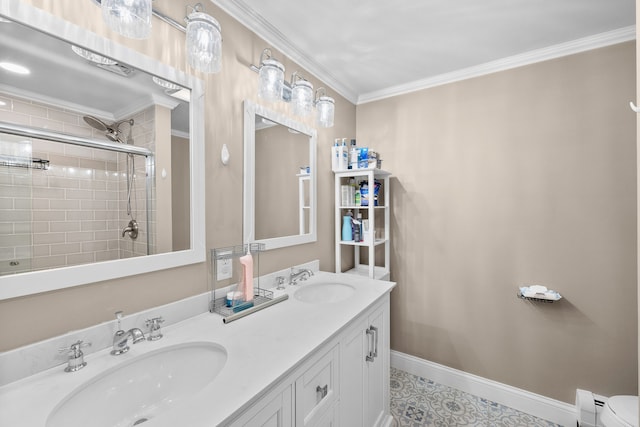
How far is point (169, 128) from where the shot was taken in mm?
1127

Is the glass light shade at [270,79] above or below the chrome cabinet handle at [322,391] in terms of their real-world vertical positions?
above

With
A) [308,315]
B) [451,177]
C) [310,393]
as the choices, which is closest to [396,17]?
[451,177]

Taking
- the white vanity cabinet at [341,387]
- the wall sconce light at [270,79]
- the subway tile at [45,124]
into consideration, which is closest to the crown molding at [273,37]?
the wall sconce light at [270,79]

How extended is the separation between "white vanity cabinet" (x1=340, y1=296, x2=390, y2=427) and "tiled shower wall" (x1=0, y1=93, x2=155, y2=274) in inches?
37.9

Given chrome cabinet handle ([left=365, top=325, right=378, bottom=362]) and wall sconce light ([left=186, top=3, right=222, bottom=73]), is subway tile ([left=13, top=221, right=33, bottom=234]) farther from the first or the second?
chrome cabinet handle ([left=365, top=325, right=378, bottom=362])

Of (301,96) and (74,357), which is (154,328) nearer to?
(74,357)

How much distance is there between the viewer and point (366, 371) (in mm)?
1392

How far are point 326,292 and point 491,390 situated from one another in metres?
1.41

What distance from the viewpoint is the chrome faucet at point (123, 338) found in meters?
0.90

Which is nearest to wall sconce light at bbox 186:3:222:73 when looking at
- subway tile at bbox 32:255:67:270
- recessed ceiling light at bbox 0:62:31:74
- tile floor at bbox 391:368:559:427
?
recessed ceiling light at bbox 0:62:31:74

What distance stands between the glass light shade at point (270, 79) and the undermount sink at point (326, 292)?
1.08 meters

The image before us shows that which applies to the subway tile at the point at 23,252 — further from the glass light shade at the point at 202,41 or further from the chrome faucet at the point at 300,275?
the chrome faucet at the point at 300,275

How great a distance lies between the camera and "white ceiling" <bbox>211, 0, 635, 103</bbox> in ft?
4.60

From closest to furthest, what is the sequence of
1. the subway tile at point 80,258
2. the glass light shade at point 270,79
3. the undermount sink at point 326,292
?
the subway tile at point 80,258, the glass light shade at point 270,79, the undermount sink at point 326,292
